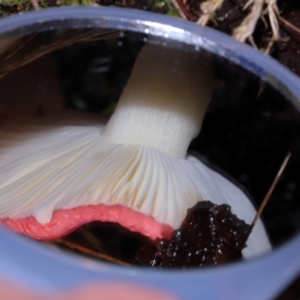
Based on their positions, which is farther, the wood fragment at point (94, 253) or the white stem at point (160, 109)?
the white stem at point (160, 109)

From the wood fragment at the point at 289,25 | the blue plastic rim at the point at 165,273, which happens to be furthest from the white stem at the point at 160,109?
the blue plastic rim at the point at 165,273

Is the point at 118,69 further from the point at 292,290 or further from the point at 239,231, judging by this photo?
the point at 292,290

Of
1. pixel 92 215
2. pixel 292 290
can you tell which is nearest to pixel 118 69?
pixel 92 215

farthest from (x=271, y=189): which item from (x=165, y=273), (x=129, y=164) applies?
(x=165, y=273)

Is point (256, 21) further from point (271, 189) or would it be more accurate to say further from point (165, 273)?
point (165, 273)

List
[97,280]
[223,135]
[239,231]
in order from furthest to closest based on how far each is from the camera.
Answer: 1. [223,135]
2. [239,231]
3. [97,280]

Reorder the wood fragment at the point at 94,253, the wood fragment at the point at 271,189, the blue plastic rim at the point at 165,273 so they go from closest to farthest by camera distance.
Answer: the blue plastic rim at the point at 165,273
the wood fragment at the point at 94,253
the wood fragment at the point at 271,189

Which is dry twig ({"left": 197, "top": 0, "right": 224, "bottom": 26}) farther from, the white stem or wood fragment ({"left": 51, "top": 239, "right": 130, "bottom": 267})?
wood fragment ({"left": 51, "top": 239, "right": 130, "bottom": 267})

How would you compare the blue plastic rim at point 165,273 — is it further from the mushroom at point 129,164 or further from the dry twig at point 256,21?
the dry twig at point 256,21
